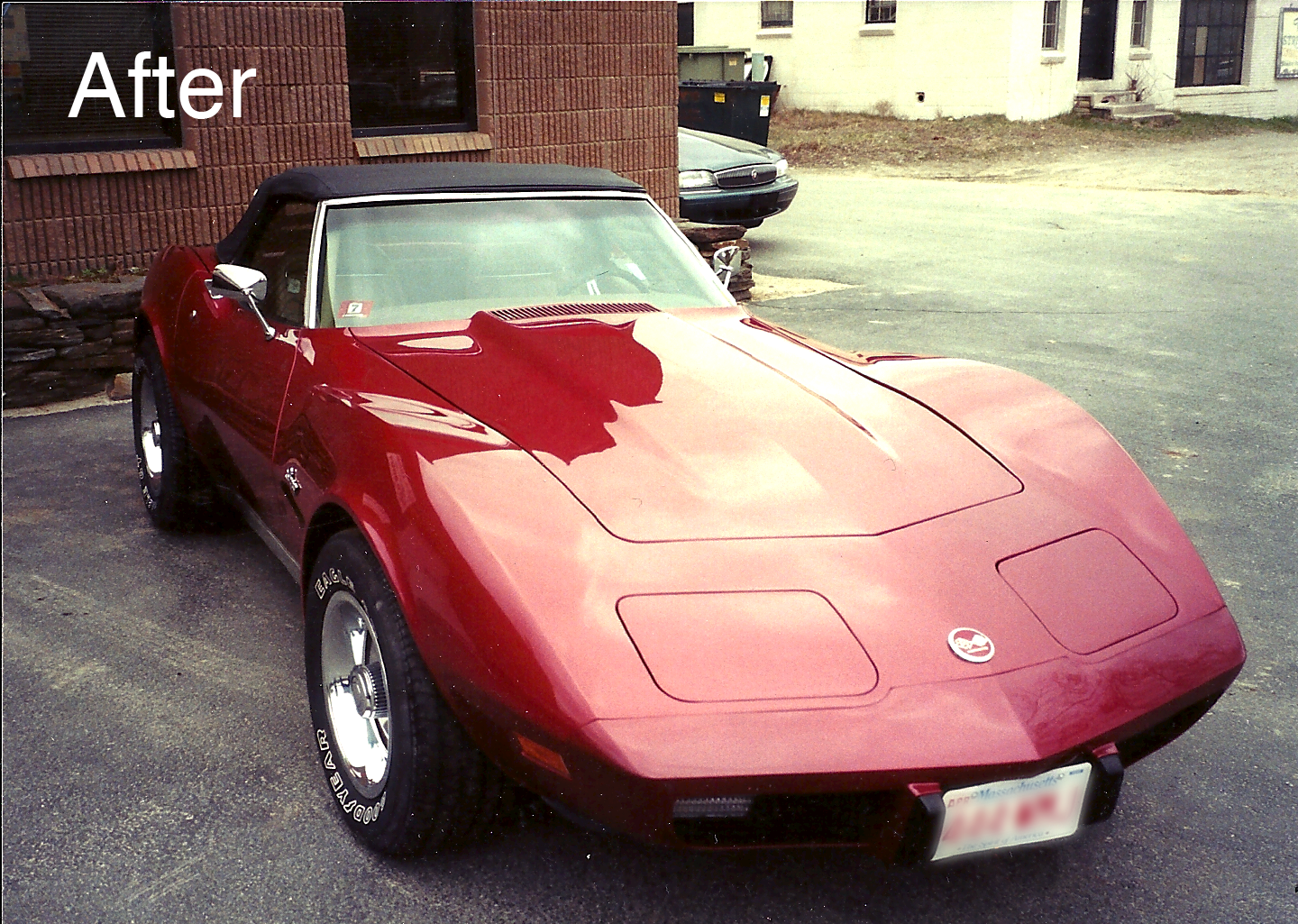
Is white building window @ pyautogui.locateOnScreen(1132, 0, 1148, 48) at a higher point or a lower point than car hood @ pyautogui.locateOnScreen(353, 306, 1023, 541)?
higher

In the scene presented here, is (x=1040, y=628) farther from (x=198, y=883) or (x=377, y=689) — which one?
(x=198, y=883)

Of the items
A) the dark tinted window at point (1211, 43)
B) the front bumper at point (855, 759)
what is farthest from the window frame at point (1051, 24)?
the front bumper at point (855, 759)

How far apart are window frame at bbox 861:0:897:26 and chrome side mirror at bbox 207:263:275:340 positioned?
2215cm

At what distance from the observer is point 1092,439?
9.89 ft

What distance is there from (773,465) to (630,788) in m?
0.84

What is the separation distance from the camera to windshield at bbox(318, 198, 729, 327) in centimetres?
354

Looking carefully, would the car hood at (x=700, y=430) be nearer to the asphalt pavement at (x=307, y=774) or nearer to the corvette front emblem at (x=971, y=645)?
the corvette front emblem at (x=971, y=645)

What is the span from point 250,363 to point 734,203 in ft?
26.6

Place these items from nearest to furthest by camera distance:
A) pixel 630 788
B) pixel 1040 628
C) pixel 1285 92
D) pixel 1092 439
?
pixel 630 788 → pixel 1040 628 → pixel 1092 439 → pixel 1285 92

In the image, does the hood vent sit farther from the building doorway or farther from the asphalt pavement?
the building doorway

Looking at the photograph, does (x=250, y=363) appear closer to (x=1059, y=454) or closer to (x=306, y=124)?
(x=1059, y=454)

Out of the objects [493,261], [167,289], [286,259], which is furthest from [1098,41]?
[286,259]

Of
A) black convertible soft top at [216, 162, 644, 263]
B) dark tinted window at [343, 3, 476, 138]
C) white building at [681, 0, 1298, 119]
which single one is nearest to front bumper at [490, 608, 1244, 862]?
black convertible soft top at [216, 162, 644, 263]

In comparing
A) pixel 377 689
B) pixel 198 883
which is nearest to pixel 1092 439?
pixel 377 689
